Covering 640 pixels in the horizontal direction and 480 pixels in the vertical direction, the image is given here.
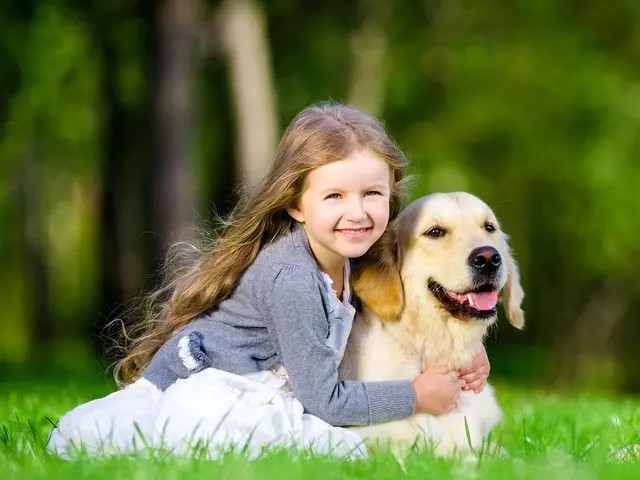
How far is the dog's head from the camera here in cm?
415

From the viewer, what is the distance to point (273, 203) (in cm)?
417

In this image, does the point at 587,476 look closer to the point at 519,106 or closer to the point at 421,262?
the point at 421,262

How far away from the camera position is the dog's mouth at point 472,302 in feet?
13.8

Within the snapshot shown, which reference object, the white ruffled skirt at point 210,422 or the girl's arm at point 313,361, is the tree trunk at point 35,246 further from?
the girl's arm at point 313,361

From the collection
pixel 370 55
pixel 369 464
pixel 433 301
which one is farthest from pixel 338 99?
pixel 369 464

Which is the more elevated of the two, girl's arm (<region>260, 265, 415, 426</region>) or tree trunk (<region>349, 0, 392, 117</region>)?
tree trunk (<region>349, 0, 392, 117</region>)

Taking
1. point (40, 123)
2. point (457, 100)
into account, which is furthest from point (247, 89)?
point (40, 123)

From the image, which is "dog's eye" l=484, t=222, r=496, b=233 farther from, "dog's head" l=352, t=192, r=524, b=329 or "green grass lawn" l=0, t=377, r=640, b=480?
"green grass lawn" l=0, t=377, r=640, b=480

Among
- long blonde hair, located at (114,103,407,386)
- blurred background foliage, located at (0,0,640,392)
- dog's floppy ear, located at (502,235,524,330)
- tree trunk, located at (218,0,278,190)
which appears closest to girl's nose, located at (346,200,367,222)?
long blonde hair, located at (114,103,407,386)

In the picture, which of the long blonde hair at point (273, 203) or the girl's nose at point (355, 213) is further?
the long blonde hair at point (273, 203)

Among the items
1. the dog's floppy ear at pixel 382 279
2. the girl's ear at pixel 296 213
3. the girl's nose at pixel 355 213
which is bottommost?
the dog's floppy ear at pixel 382 279

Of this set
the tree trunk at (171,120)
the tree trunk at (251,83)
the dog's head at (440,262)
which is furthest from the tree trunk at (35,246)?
the dog's head at (440,262)

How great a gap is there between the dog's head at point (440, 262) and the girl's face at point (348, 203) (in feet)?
0.82

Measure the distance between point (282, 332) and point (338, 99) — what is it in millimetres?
10464
